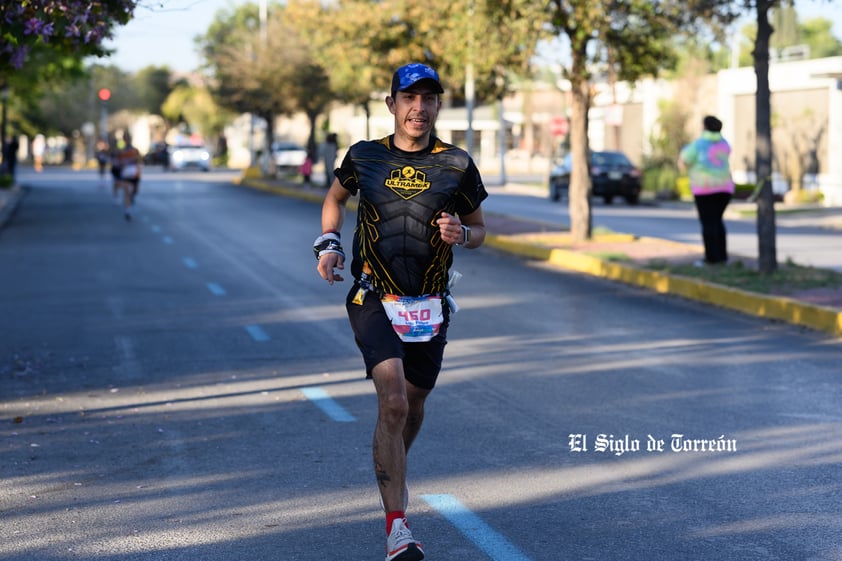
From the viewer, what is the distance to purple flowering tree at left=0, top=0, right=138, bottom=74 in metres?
11.0

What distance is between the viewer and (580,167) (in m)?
22.7

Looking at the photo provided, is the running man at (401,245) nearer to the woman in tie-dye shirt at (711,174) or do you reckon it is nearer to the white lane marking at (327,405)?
the white lane marking at (327,405)

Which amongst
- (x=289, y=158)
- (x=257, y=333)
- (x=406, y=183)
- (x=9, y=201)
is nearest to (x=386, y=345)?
(x=406, y=183)

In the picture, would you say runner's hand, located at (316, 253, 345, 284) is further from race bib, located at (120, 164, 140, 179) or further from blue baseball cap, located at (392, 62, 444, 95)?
race bib, located at (120, 164, 140, 179)

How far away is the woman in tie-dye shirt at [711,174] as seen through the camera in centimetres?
1700

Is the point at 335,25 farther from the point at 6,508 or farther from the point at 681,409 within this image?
the point at 6,508

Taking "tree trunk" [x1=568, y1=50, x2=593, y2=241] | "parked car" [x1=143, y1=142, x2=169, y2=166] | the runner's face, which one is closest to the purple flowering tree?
the runner's face

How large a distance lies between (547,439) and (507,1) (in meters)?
13.8

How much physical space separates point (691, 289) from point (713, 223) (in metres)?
1.75

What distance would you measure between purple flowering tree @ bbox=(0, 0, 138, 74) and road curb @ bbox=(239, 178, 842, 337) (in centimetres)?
670

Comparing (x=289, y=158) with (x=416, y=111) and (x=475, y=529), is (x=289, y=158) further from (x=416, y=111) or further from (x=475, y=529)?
(x=416, y=111)

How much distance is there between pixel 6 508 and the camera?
6641 millimetres

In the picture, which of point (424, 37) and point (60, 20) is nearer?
point (60, 20)

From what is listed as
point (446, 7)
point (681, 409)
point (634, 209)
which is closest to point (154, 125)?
point (634, 209)
